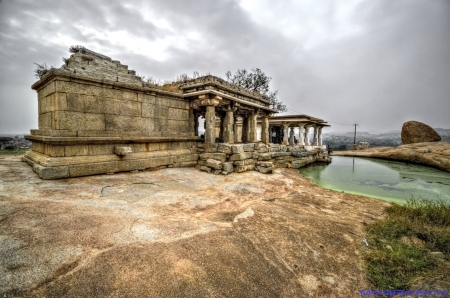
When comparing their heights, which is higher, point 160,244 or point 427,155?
point 427,155

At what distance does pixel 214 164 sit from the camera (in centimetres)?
739

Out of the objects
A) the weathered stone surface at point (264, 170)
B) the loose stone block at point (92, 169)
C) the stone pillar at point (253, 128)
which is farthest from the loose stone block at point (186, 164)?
the stone pillar at point (253, 128)

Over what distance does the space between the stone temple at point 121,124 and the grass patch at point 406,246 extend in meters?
4.81

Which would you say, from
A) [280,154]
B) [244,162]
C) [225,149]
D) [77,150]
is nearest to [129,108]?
[77,150]

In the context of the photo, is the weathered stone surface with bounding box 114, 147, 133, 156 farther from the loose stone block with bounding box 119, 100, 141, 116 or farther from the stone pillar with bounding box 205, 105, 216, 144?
the stone pillar with bounding box 205, 105, 216, 144

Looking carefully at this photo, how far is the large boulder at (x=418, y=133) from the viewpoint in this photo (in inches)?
808

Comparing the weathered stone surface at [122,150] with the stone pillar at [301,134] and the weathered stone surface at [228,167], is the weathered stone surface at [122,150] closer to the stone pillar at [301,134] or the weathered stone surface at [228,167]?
the weathered stone surface at [228,167]

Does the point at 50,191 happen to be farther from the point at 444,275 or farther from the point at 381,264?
the point at 444,275

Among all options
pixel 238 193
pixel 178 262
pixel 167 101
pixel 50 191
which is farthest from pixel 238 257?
pixel 167 101

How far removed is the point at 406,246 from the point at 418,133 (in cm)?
2658

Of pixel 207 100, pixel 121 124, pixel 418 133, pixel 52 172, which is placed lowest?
pixel 52 172

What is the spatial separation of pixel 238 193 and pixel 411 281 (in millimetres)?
3575

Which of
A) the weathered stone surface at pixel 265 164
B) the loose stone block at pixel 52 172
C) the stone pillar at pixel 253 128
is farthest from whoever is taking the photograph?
the stone pillar at pixel 253 128

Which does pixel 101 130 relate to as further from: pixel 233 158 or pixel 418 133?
pixel 418 133
